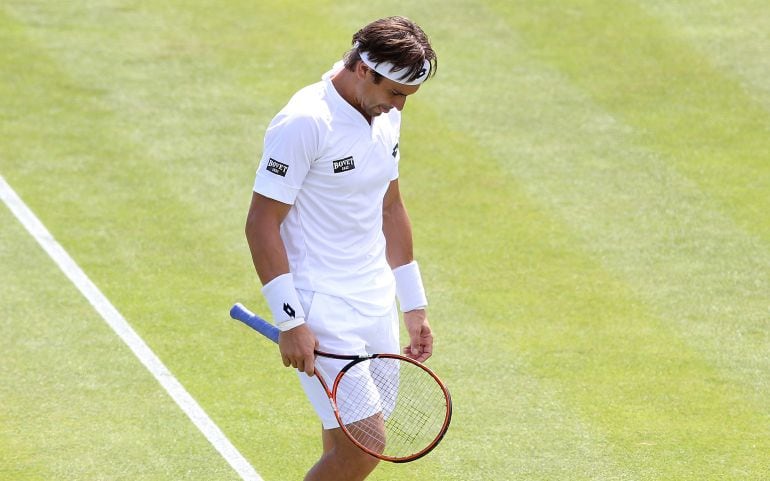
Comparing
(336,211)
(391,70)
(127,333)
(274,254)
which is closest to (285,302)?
(274,254)

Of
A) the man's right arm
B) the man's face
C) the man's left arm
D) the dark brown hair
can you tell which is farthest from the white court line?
the dark brown hair

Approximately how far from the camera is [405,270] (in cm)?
700

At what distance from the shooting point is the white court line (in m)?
8.15

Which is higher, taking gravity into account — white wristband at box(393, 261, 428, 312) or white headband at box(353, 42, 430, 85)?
white headband at box(353, 42, 430, 85)

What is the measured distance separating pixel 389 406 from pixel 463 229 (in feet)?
15.5

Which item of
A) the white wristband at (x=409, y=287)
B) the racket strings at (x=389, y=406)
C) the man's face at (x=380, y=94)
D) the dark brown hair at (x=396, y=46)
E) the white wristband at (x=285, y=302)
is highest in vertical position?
the dark brown hair at (x=396, y=46)

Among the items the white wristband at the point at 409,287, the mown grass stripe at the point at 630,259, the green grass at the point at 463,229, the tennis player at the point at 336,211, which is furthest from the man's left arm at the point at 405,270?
the mown grass stripe at the point at 630,259

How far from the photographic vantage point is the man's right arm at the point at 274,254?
6.18m

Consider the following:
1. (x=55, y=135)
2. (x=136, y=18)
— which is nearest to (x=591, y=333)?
(x=55, y=135)

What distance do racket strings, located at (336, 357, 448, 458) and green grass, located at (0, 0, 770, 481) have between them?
0.95 m

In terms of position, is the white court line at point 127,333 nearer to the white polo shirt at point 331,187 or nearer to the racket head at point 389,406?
the racket head at point 389,406

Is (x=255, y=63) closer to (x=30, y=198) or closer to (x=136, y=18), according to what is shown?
(x=136, y=18)

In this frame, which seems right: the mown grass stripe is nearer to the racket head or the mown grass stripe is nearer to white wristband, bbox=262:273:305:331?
the racket head

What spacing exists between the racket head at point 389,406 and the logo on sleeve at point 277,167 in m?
0.90
